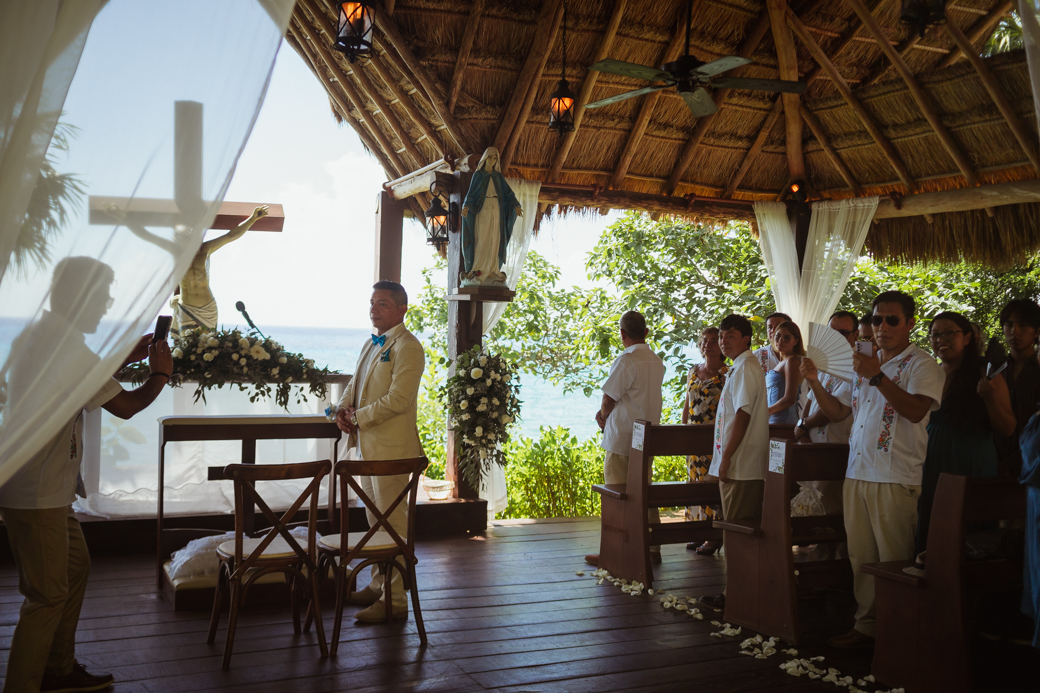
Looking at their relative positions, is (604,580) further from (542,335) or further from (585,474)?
(542,335)

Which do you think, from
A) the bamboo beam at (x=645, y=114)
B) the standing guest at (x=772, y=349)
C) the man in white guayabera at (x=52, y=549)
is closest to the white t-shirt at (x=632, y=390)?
the standing guest at (x=772, y=349)

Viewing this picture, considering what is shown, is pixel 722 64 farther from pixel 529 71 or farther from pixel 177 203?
pixel 177 203

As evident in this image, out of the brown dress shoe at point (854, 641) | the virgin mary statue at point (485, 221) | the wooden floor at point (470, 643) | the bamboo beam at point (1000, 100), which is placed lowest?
the wooden floor at point (470, 643)

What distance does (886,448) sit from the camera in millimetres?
3410

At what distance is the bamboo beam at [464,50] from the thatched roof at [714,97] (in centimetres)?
1

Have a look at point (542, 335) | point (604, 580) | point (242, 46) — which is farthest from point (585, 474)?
point (242, 46)

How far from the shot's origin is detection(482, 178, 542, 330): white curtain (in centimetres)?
684

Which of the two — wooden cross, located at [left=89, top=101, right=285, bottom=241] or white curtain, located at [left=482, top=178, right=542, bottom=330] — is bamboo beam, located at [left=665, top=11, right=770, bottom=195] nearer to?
white curtain, located at [left=482, top=178, right=542, bottom=330]

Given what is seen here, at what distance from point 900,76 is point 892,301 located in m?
4.69

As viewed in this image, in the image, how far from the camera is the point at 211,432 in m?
4.59

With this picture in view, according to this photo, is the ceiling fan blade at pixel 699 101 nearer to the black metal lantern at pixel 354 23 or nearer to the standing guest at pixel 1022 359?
the black metal lantern at pixel 354 23

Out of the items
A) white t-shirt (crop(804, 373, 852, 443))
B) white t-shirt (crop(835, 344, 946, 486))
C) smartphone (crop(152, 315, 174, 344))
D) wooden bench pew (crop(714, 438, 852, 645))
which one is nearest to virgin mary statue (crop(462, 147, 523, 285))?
white t-shirt (crop(804, 373, 852, 443))

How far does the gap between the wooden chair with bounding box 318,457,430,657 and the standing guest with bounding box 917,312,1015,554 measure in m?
2.25

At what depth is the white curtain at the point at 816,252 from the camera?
316 inches
